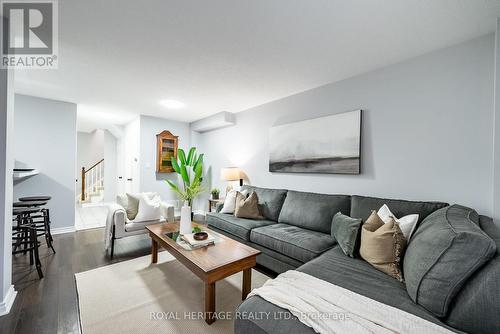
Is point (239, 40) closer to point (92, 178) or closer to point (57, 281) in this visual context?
point (57, 281)

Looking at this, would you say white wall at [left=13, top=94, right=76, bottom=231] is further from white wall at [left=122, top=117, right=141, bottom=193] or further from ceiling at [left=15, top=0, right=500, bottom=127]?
white wall at [left=122, top=117, right=141, bottom=193]

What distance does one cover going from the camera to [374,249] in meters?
1.67

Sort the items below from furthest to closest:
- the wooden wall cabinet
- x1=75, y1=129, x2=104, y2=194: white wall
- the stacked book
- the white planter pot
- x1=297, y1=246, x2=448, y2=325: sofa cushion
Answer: x1=75, y1=129, x2=104, y2=194: white wall
the wooden wall cabinet
the white planter pot
the stacked book
x1=297, y1=246, x2=448, y2=325: sofa cushion

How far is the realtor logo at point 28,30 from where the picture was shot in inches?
63.2

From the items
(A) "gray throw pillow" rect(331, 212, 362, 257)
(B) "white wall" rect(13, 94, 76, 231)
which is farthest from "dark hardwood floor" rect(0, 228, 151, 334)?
(A) "gray throw pillow" rect(331, 212, 362, 257)

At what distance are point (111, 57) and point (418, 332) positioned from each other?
128 inches

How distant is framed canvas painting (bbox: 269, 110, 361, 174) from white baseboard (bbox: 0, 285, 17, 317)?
326 cm

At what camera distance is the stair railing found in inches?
281

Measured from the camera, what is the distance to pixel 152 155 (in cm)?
508

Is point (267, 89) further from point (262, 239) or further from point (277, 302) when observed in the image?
point (277, 302)

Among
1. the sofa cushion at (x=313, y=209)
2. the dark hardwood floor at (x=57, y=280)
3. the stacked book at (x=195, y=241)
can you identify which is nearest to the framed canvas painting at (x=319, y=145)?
the sofa cushion at (x=313, y=209)

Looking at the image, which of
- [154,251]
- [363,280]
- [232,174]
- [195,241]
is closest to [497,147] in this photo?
[363,280]

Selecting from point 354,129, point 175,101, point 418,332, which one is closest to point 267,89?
point 354,129

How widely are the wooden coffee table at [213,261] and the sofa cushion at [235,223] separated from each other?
45cm
